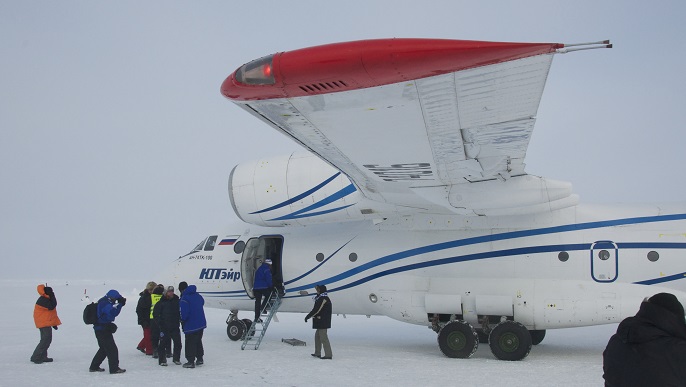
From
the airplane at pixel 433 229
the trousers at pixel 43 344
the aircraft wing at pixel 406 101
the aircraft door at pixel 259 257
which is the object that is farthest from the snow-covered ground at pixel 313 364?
the aircraft wing at pixel 406 101

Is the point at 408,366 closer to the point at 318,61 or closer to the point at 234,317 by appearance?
the point at 234,317

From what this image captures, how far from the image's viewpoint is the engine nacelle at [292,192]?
1109 centimetres

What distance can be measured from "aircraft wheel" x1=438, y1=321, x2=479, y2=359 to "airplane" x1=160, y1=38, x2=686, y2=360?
0.02m

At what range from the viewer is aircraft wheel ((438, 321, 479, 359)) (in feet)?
34.1

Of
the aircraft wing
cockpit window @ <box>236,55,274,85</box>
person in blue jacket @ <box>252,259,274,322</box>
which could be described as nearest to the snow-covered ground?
person in blue jacket @ <box>252,259,274,322</box>

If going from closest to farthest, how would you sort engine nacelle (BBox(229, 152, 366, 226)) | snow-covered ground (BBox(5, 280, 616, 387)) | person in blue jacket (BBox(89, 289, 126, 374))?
Answer: 1. snow-covered ground (BBox(5, 280, 616, 387))
2. person in blue jacket (BBox(89, 289, 126, 374))
3. engine nacelle (BBox(229, 152, 366, 226))

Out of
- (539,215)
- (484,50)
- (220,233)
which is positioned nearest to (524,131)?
(484,50)

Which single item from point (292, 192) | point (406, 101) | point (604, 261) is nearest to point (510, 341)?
point (604, 261)

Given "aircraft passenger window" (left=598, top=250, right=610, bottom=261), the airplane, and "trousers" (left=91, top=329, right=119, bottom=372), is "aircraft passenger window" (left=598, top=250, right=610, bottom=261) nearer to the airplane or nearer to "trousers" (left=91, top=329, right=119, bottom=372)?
the airplane

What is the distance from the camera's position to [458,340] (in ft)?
34.4

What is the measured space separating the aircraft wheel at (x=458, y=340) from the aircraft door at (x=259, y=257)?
3.68 meters

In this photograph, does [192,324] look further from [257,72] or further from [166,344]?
[257,72]

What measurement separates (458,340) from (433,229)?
2187 mm

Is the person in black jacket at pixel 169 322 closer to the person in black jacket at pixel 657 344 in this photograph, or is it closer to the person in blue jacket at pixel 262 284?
the person in blue jacket at pixel 262 284
